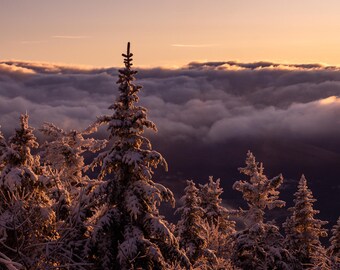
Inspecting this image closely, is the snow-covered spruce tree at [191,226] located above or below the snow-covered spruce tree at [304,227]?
above

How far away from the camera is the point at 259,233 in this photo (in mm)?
26953

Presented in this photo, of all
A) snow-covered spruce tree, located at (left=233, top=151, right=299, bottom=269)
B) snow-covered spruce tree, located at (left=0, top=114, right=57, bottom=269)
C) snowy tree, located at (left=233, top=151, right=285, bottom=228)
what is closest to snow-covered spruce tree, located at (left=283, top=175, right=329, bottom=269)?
snow-covered spruce tree, located at (left=233, top=151, right=299, bottom=269)

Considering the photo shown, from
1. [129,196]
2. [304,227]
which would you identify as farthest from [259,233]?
[129,196]

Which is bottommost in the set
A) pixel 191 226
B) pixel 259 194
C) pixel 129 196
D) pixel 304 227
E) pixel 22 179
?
pixel 304 227

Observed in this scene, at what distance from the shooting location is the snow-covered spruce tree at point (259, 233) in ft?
89.4

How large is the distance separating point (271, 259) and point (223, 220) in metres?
11.5

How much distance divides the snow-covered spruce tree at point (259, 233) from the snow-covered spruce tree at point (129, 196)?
11.3m

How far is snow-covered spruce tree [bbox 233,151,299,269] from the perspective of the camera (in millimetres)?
27234

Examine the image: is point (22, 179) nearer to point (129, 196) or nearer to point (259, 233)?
point (129, 196)

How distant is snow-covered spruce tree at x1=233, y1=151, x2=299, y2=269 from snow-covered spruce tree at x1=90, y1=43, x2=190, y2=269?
11.3 metres

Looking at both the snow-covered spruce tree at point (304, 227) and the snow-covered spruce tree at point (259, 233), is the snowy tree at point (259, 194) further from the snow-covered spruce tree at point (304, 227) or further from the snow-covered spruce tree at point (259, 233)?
the snow-covered spruce tree at point (304, 227)

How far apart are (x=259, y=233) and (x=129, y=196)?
1315 cm

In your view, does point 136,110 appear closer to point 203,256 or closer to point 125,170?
point 125,170

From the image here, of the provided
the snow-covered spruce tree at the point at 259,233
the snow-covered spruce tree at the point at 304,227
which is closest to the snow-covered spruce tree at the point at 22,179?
the snow-covered spruce tree at the point at 259,233
